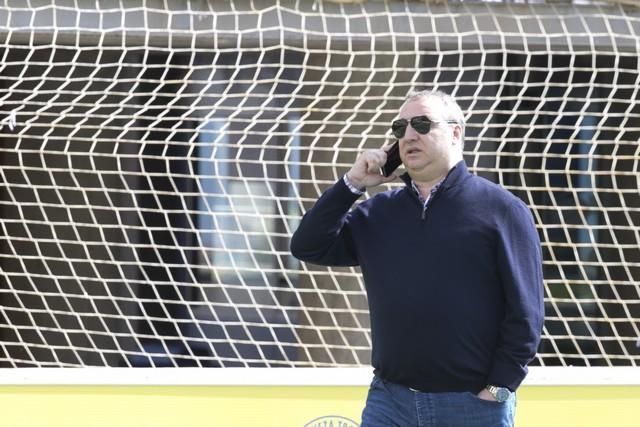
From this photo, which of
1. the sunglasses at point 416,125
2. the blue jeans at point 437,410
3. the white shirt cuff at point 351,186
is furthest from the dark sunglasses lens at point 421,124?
the blue jeans at point 437,410

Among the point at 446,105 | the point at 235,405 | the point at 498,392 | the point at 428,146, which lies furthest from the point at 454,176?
the point at 235,405

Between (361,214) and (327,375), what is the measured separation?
123 centimetres

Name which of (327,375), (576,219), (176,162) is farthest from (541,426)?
(176,162)

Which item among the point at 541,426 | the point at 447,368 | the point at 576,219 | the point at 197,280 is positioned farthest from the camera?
the point at 197,280

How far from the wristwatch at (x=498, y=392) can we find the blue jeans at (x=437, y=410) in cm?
2

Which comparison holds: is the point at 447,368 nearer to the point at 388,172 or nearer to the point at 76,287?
the point at 388,172

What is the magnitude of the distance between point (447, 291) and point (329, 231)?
15.7 inches

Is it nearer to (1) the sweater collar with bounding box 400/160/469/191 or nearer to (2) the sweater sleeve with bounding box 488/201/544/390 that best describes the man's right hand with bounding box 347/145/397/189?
(1) the sweater collar with bounding box 400/160/469/191

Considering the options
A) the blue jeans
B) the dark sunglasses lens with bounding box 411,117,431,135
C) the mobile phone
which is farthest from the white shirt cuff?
the blue jeans

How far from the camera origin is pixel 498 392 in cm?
269

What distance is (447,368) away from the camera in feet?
8.79

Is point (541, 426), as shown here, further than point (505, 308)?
Yes

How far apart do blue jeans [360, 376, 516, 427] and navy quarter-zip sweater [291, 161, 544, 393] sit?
1.1 inches

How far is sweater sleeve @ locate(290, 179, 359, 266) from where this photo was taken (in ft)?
9.29
